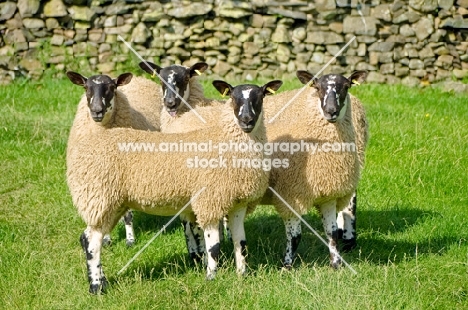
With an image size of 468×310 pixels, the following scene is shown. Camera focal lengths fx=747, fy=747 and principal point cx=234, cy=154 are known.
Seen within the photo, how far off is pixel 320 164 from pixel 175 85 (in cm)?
195

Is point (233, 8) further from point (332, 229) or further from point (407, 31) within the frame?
point (332, 229)

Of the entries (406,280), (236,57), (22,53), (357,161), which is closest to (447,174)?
(357,161)

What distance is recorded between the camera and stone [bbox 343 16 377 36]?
42.2ft

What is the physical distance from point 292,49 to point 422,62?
2.27 metres

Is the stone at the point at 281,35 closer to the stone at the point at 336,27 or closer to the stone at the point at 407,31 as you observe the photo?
the stone at the point at 336,27

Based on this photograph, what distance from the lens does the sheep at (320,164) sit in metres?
6.18

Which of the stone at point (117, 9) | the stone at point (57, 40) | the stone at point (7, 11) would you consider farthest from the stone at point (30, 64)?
the stone at point (117, 9)

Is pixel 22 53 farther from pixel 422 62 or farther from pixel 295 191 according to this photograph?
pixel 295 191

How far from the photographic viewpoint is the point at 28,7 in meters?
13.0

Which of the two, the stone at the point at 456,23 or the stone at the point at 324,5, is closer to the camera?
the stone at the point at 456,23

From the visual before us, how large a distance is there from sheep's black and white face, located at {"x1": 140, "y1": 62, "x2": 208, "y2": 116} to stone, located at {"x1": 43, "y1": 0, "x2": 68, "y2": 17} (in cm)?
610

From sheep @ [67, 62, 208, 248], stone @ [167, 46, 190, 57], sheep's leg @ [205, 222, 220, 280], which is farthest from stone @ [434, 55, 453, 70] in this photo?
sheep's leg @ [205, 222, 220, 280]

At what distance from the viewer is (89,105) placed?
21.8 feet

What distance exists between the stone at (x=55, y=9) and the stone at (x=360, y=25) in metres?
4.92
